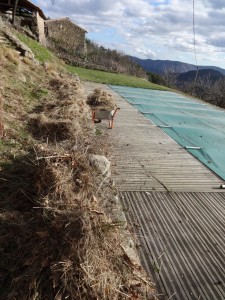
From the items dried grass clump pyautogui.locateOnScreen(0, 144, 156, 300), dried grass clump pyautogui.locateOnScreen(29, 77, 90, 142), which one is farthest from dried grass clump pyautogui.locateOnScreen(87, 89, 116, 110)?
dried grass clump pyautogui.locateOnScreen(0, 144, 156, 300)

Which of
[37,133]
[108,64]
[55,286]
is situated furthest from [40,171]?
[108,64]

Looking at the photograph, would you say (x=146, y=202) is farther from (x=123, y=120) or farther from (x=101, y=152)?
A: (x=123, y=120)

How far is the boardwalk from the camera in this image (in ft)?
11.8

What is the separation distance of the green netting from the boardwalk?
43 cm

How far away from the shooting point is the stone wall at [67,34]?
1422 inches

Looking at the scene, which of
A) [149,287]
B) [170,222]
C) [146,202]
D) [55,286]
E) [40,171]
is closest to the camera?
[55,286]

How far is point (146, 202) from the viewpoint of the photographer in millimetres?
5176

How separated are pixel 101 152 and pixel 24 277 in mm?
4218

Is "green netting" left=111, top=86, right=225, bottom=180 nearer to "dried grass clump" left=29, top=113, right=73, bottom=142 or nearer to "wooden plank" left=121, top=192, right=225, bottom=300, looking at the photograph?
"wooden plank" left=121, top=192, right=225, bottom=300

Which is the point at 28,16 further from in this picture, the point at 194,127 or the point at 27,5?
the point at 194,127

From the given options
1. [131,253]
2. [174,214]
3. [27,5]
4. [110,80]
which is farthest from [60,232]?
[27,5]

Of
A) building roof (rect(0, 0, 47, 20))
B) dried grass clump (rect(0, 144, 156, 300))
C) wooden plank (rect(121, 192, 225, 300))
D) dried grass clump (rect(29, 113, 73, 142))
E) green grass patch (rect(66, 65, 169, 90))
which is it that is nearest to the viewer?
dried grass clump (rect(0, 144, 156, 300))

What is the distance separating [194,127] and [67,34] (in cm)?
3177

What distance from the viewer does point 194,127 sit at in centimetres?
1066
